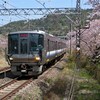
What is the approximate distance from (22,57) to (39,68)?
108 cm

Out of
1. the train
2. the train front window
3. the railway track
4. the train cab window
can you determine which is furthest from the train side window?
the railway track

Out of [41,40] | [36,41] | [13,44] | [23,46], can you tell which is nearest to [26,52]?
[23,46]

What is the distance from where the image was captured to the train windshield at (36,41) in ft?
56.8

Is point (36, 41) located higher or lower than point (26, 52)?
higher

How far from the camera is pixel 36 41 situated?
1747 cm

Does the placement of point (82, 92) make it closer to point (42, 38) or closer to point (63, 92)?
point (63, 92)

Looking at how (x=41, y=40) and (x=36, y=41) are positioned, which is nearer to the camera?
(x=36, y=41)

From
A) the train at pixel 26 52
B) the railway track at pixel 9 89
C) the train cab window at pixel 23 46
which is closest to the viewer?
the railway track at pixel 9 89

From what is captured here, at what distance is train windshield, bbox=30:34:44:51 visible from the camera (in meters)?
17.3

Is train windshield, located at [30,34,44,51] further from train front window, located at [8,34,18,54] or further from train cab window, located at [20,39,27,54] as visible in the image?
train front window, located at [8,34,18,54]

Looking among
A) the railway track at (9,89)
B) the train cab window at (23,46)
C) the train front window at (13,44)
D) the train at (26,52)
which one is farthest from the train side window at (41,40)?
the railway track at (9,89)

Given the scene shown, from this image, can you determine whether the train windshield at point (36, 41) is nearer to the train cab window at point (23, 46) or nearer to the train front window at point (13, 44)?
the train cab window at point (23, 46)

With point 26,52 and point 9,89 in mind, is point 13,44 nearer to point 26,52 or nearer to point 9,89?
point 26,52

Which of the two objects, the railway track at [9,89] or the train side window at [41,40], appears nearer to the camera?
the railway track at [9,89]
